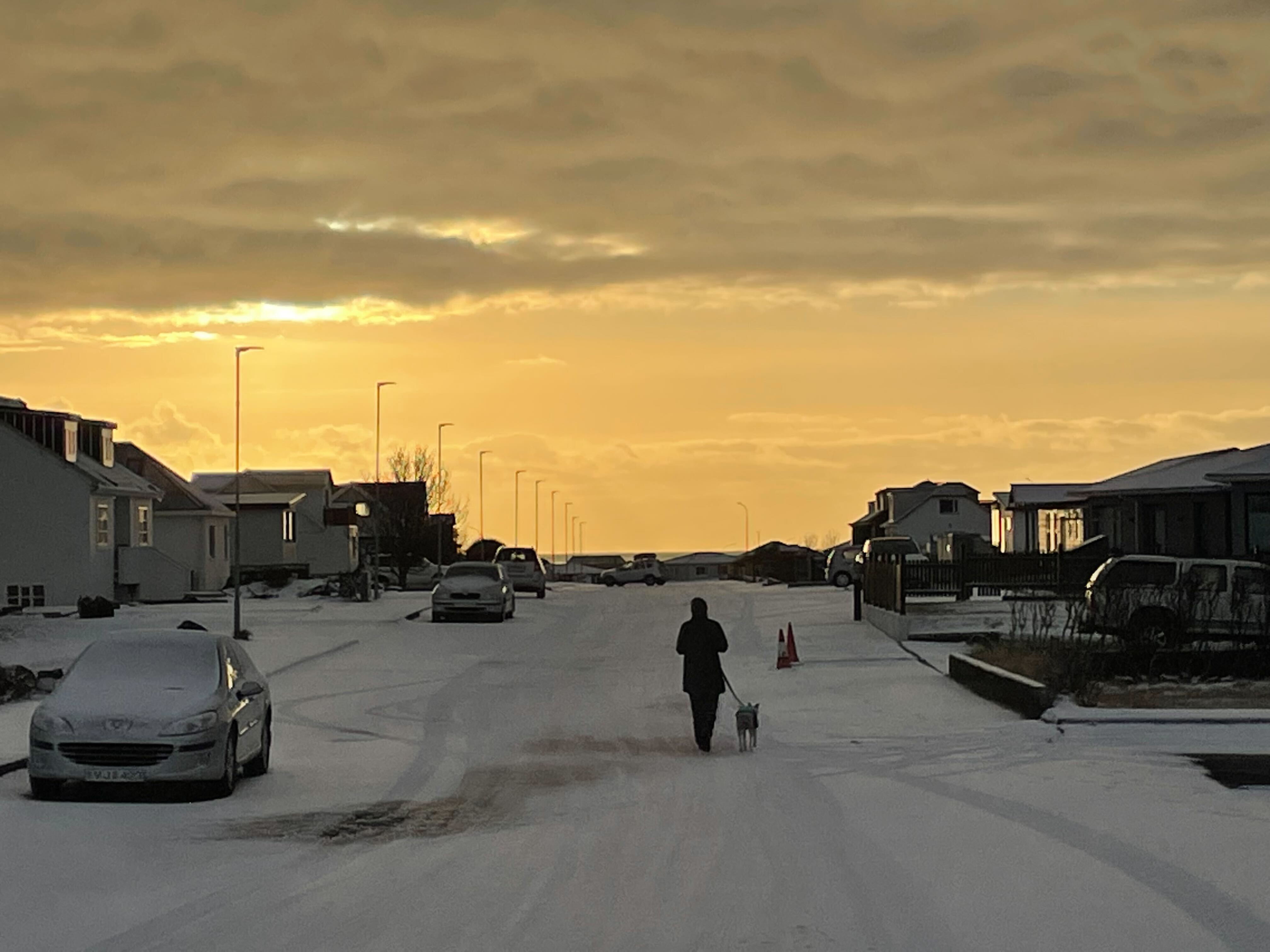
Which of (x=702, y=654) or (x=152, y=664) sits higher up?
(x=152, y=664)

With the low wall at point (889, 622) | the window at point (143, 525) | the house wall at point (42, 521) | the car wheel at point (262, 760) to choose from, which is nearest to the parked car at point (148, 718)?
the car wheel at point (262, 760)

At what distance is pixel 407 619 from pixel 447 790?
36549 millimetres

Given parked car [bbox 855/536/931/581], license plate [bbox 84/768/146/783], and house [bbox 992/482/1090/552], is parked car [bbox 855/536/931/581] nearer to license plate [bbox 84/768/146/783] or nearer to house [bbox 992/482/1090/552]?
house [bbox 992/482/1090/552]

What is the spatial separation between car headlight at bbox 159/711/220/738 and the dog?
242 inches

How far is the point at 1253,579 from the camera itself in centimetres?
3056

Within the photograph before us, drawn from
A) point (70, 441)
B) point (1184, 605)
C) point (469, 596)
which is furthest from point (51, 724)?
point (70, 441)

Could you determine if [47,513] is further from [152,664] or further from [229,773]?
[229,773]

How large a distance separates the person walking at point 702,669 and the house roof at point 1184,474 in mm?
29861

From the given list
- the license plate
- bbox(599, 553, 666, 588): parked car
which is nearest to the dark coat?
the license plate

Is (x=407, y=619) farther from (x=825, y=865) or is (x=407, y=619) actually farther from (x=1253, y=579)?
(x=825, y=865)

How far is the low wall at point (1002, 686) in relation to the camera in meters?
22.3

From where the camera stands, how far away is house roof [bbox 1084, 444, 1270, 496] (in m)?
50.3

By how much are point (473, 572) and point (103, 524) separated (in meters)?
17.1

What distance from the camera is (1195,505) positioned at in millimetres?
56000
